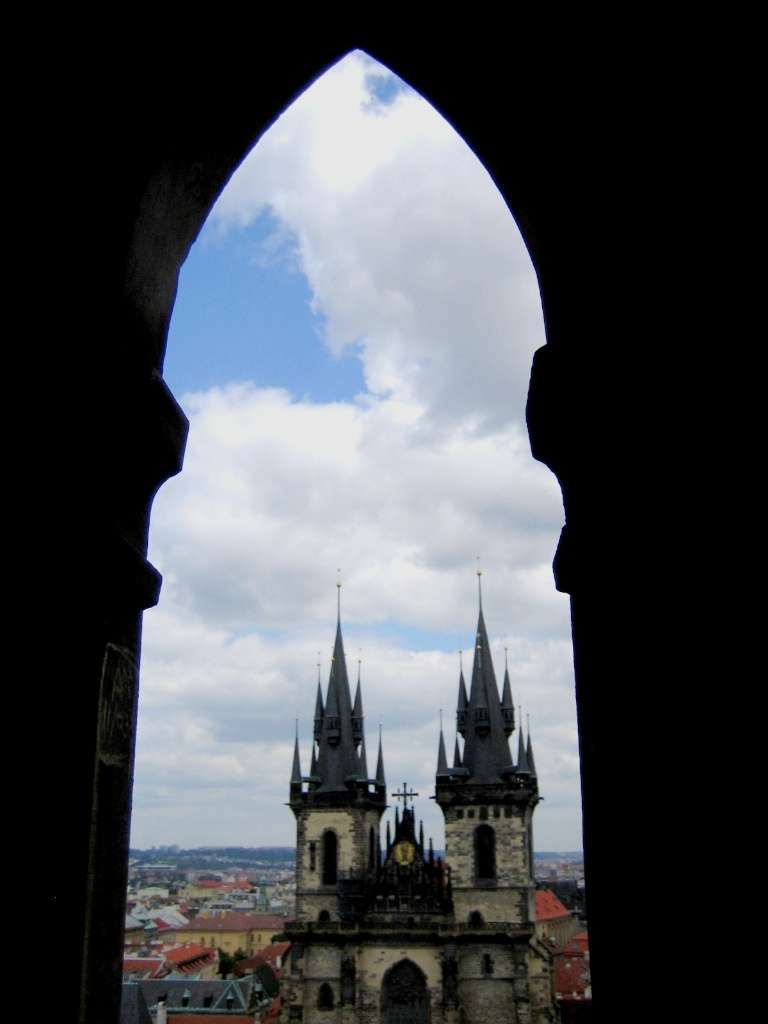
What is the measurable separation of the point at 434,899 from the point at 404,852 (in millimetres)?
2155

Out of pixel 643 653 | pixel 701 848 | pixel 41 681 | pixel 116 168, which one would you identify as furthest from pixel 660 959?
pixel 116 168

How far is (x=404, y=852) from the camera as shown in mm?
37906

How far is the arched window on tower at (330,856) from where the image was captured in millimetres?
37031

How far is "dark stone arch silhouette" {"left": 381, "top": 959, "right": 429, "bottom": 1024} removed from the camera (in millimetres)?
34375

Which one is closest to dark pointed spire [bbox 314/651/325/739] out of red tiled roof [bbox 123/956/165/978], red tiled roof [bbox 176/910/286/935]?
red tiled roof [bbox 123/956/165/978]

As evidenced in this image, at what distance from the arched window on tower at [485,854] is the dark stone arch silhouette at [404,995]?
402 centimetres

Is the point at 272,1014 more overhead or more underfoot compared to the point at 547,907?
more underfoot

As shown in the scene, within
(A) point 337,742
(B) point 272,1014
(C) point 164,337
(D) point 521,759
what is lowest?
(B) point 272,1014

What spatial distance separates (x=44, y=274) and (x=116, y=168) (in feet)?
1.06

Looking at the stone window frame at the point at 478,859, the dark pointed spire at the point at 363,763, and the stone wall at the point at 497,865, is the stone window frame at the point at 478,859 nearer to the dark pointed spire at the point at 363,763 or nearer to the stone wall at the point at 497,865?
the stone wall at the point at 497,865

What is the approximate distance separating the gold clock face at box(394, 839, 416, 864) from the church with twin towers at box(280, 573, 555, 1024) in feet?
0.16

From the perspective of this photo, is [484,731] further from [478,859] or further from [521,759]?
[478,859]

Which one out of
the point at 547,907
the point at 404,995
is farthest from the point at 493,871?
the point at 547,907

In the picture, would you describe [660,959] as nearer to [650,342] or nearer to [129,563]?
[650,342]
